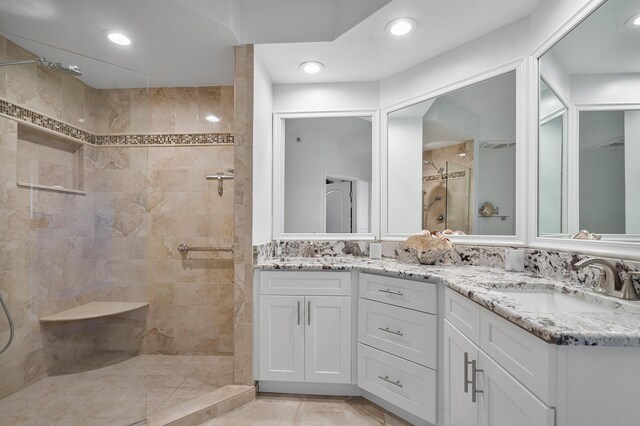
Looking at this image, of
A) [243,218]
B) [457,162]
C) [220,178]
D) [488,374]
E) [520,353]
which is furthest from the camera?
[220,178]

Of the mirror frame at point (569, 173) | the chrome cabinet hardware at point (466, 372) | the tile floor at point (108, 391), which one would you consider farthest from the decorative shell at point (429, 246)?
the tile floor at point (108, 391)

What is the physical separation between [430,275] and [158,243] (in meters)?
2.17

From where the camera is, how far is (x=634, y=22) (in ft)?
3.75

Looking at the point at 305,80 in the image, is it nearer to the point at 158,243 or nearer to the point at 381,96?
the point at 381,96

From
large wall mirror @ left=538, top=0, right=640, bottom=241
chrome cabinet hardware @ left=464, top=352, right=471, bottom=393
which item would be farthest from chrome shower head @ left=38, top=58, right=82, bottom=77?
large wall mirror @ left=538, top=0, right=640, bottom=241

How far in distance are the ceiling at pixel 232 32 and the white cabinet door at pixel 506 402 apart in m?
1.82

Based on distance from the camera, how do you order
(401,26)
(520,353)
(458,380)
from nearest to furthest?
(520,353) < (458,380) < (401,26)

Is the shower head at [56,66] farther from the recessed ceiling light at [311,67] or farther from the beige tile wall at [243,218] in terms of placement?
the recessed ceiling light at [311,67]

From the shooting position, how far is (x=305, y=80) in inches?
95.0

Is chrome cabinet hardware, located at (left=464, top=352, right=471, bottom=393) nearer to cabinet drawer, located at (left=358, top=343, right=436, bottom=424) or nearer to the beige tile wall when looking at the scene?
cabinet drawer, located at (left=358, top=343, right=436, bottom=424)

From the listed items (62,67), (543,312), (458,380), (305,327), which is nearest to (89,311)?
(305,327)

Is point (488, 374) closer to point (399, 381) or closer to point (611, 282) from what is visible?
point (611, 282)

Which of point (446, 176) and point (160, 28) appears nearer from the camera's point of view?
point (160, 28)

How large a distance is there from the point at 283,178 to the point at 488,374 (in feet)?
6.18
